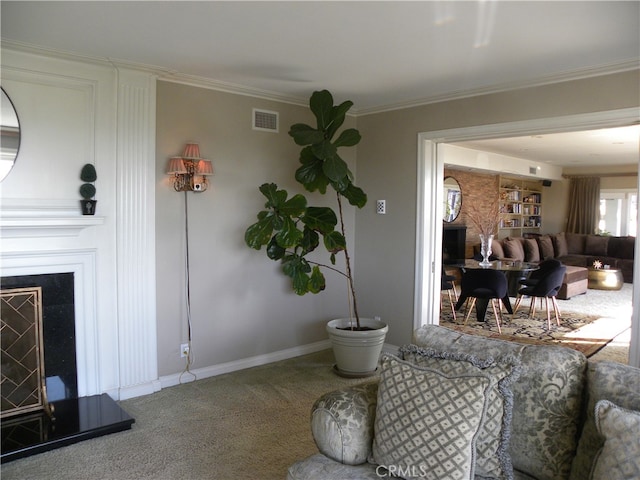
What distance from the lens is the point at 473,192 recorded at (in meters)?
9.40

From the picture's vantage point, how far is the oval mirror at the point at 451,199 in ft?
28.9

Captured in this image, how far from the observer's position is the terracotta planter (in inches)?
158

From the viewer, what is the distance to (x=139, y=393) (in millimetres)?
3639

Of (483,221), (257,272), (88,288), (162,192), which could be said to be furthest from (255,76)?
(483,221)

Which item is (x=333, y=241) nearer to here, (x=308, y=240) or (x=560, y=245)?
(x=308, y=240)

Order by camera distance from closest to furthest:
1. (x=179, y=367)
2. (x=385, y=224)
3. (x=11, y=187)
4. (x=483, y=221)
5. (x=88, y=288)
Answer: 1. (x=11, y=187)
2. (x=88, y=288)
3. (x=179, y=367)
4. (x=385, y=224)
5. (x=483, y=221)

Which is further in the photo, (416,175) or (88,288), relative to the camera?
(416,175)

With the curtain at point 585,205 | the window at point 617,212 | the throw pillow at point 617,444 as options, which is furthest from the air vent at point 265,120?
the window at point 617,212

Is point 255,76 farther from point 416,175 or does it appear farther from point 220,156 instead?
point 416,175

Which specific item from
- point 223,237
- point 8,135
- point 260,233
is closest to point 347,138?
point 260,233

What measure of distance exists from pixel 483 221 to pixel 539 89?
20.1 ft

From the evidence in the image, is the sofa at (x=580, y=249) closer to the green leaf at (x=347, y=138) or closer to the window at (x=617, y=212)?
the window at (x=617, y=212)

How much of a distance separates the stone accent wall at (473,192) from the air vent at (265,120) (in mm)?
4982

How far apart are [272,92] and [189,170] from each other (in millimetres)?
1079
